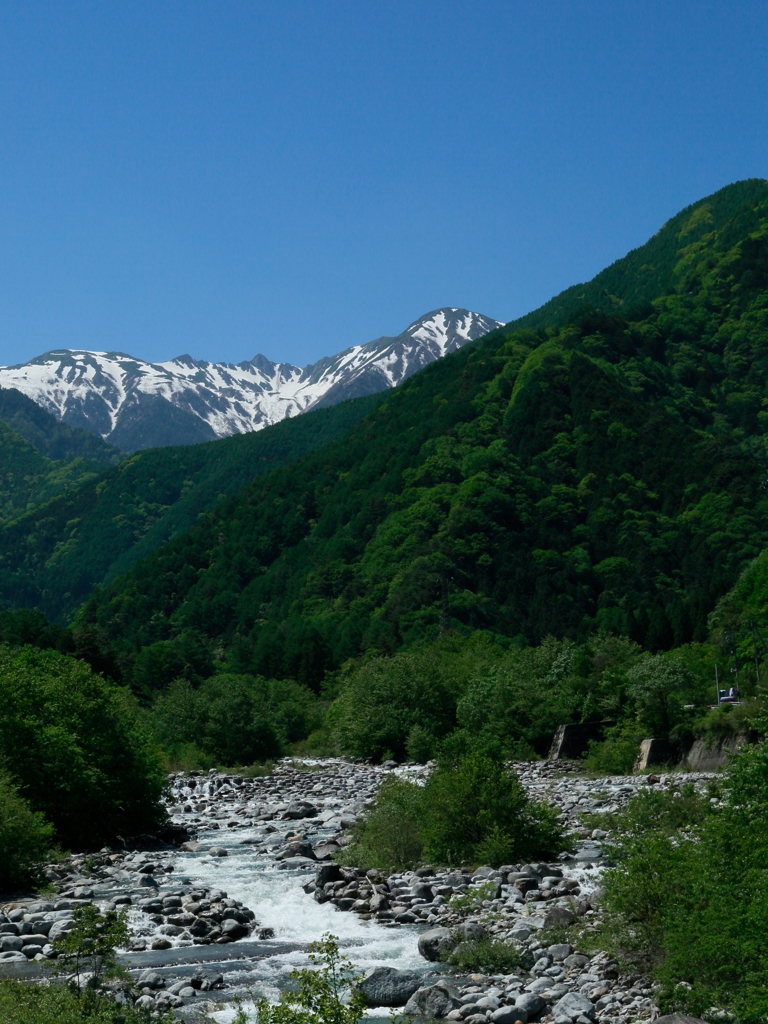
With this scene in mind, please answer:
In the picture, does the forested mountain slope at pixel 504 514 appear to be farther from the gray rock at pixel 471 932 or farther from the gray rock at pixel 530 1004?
the gray rock at pixel 530 1004

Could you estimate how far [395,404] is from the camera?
194 meters

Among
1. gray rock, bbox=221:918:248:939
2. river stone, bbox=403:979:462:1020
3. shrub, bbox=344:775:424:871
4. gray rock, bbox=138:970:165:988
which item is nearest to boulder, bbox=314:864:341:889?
shrub, bbox=344:775:424:871

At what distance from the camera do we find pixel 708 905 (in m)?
17.4

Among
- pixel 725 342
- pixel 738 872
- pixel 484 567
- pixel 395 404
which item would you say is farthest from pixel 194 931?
pixel 725 342

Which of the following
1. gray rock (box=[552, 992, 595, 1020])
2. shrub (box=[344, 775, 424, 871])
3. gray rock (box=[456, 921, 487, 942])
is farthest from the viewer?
shrub (box=[344, 775, 424, 871])

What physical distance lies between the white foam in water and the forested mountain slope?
7082 cm

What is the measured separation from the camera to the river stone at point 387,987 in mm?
19438

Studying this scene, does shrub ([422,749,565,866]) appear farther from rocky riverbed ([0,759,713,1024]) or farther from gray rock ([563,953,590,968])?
gray rock ([563,953,590,968])

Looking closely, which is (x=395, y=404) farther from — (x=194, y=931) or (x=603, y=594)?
(x=194, y=931)

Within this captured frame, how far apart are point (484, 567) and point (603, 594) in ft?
50.2

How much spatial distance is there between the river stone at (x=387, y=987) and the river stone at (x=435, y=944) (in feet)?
5.65

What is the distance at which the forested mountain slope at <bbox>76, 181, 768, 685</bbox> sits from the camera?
131 m

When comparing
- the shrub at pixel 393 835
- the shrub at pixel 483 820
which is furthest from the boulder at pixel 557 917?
the shrub at pixel 393 835

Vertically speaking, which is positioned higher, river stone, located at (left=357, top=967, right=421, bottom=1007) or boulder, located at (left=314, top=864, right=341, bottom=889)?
river stone, located at (left=357, top=967, right=421, bottom=1007)
